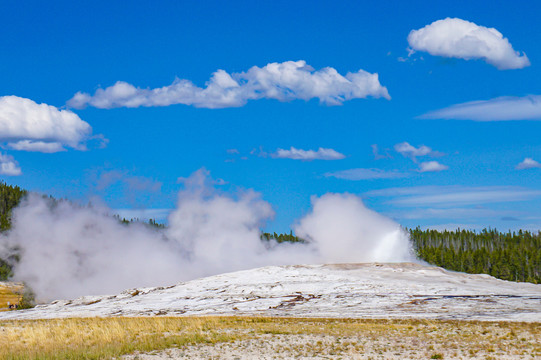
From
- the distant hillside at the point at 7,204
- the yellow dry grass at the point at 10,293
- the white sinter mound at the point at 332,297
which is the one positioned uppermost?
the distant hillside at the point at 7,204

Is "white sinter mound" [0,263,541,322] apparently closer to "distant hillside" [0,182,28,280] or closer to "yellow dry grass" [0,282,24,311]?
"yellow dry grass" [0,282,24,311]

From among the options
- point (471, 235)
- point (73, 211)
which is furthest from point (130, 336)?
point (471, 235)

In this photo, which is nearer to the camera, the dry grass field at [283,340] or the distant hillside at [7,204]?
the dry grass field at [283,340]

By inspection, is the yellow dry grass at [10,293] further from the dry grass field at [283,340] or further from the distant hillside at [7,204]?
the dry grass field at [283,340]

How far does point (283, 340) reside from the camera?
27.4 metres

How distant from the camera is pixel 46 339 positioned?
28.7 metres

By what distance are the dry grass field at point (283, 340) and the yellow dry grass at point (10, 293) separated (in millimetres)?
78789

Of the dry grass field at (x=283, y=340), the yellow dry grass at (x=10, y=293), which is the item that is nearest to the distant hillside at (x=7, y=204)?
the yellow dry grass at (x=10, y=293)

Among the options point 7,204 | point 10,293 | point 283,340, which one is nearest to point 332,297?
point 283,340

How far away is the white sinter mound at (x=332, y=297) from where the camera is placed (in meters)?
44.5

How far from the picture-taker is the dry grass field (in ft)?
79.2

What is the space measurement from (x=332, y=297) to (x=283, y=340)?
27207 mm

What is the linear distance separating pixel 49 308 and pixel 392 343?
4568 cm

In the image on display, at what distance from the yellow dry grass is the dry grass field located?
258 feet
